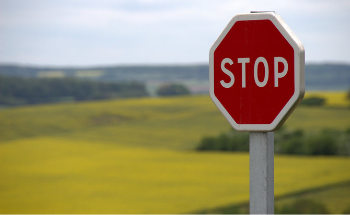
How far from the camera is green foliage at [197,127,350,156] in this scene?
818 inches

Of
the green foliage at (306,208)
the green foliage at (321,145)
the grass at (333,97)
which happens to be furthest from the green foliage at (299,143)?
the green foliage at (306,208)

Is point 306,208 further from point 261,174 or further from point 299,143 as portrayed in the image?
point 299,143

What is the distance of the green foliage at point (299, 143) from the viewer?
68.2 feet

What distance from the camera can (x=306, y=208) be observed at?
10.9 metres

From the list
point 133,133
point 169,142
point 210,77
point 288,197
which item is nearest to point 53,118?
point 133,133

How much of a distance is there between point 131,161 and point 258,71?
1982cm

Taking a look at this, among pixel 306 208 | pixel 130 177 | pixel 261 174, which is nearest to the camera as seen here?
pixel 261 174

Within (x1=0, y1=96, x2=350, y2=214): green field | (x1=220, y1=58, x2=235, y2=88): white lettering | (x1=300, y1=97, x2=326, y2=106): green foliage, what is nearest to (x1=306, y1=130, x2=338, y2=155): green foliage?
(x1=0, y1=96, x2=350, y2=214): green field

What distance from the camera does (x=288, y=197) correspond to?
13398 mm

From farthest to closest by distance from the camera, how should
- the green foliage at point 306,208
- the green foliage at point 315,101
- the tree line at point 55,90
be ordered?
the green foliage at point 315,101
the tree line at point 55,90
the green foliage at point 306,208

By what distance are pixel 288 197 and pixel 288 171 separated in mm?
4506

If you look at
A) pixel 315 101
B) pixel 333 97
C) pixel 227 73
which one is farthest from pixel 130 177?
pixel 333 97

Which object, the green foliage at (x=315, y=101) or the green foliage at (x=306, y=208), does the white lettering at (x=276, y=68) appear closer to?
the green foliage at (x=306, y=208)

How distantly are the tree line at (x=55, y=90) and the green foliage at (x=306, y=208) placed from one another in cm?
1940
